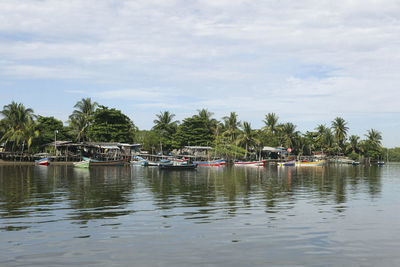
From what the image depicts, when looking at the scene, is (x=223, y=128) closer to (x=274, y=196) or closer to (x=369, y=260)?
(x=274, y=196)

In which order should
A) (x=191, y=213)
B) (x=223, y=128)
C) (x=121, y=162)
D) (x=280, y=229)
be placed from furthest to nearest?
(x=223, y=128) → (x=121, y=162) → (x=191, y=213) → (x=280, y=229)

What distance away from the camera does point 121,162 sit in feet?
259

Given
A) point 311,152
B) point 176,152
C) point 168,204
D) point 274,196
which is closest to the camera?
point 168,204

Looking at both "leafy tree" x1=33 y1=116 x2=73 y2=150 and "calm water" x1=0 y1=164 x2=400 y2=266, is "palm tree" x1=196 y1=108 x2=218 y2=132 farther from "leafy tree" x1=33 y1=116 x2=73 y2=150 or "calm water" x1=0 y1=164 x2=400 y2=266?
"calm water" x1=0 y1=164 x2=400 y2=266

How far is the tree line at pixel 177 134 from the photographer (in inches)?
3078

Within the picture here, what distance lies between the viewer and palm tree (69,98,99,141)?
8960 cm

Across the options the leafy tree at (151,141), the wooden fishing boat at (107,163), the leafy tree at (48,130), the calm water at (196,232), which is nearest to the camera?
the calm water at (196,232)

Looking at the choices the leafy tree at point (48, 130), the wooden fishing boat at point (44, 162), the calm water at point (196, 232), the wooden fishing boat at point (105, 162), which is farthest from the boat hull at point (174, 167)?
the calm water at point (196, 232)

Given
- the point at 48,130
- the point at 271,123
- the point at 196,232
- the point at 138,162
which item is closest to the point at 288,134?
the point at 271,123

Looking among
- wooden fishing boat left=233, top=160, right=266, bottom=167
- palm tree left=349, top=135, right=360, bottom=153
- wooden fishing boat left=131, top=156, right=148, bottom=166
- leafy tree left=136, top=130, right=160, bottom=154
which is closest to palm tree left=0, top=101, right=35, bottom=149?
wooden fishing boat left=131, top=156, right=148, bottom=166

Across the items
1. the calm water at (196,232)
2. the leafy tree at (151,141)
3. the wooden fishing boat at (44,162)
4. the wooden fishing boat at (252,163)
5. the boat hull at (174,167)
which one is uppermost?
the leafy tree at (151,141)

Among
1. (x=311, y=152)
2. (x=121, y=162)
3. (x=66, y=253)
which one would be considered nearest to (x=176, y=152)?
(x=121, y=162)

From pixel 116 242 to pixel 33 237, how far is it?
9.57ft

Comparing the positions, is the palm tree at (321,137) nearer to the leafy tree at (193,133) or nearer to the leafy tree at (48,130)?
the leafy tree at (193,133)
